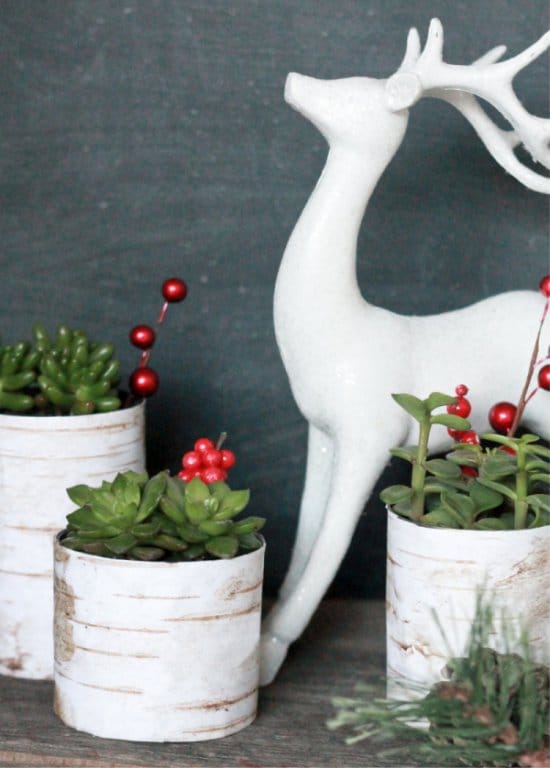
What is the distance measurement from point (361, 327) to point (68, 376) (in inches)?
8.9

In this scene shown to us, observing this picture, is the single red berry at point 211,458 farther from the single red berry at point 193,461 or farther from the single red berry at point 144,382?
the single red berry at point 144,382

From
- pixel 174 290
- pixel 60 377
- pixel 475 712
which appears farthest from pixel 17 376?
pixel 475 712

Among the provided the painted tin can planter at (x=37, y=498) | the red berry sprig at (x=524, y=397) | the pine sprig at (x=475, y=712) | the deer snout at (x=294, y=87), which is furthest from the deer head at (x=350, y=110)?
the pine sprig at (x=475, y=712)

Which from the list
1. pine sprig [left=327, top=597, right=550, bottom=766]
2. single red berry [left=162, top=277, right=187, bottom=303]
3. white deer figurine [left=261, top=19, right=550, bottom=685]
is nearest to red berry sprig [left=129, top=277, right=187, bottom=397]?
single red berry [left=162, top=277, right=187, bottom=303]

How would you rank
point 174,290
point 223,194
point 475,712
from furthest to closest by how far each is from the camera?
1. point 223,194
2. point 174,290
3. point 475,712

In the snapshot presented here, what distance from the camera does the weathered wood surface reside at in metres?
0.74

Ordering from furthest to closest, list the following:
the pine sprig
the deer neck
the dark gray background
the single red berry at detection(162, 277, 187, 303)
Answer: the dark gray background < the single red berry at detection(162, 277, 187, 303) < the deer neck < the pine sprig

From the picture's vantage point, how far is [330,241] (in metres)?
0.84

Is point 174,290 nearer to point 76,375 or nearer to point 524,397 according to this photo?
point 76,375

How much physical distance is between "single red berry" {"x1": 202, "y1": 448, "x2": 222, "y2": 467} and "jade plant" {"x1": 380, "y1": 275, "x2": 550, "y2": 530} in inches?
4.5

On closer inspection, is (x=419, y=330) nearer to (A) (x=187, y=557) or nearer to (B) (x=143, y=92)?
(A) (x=187, y=557)

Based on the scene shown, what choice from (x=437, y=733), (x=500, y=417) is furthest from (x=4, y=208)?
(x=437, y=733)

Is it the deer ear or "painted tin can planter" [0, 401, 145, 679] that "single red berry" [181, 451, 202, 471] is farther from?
the deer ear

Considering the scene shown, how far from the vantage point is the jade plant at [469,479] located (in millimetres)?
745
